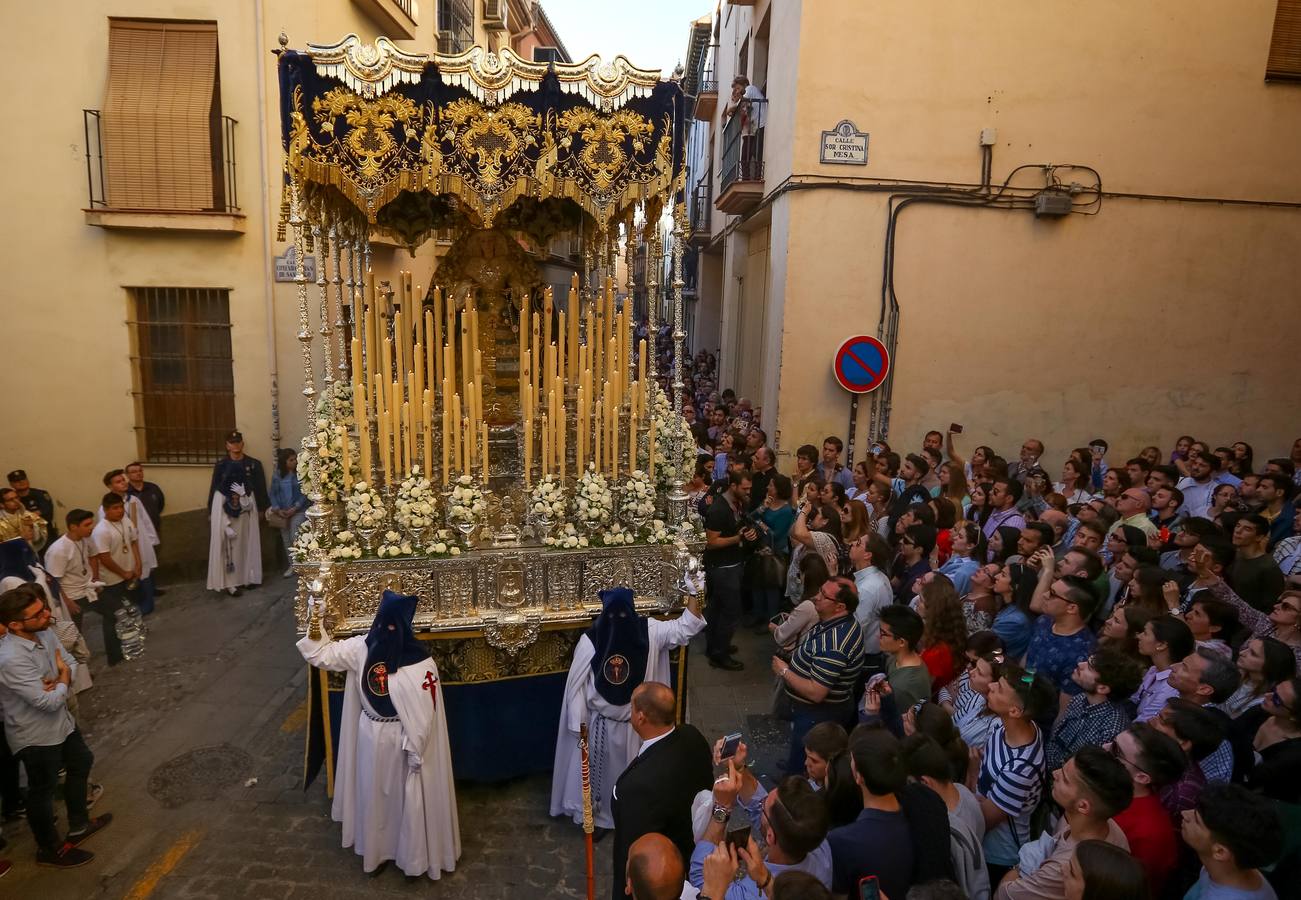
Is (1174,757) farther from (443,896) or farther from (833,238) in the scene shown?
(833,238)

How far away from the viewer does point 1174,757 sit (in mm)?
2928

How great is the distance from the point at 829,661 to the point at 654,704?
1.32 meters

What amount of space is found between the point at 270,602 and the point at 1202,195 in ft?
38.0

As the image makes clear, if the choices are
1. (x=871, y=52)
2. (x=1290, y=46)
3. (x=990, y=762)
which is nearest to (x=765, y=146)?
(x=871, y=52)

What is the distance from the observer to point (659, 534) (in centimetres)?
549

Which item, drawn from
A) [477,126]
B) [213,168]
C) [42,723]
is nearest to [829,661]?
[477,126]

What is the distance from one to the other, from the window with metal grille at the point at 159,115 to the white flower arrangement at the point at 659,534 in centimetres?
716

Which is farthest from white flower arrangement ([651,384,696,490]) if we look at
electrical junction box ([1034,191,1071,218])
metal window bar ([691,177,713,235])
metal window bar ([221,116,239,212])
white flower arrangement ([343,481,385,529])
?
metal window bar ([691,177,713,235])

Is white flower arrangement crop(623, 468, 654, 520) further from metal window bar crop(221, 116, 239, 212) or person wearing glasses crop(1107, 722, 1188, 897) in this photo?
metal window bar crop(221, 116, 239, 212)

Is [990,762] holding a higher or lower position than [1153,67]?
lower

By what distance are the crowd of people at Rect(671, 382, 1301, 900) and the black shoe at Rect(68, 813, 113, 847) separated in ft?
12.4

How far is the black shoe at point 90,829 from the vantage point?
463 centimetres

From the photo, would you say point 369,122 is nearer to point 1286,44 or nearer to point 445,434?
point 445,434

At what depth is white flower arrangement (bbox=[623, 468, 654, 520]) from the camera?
5.61 m
